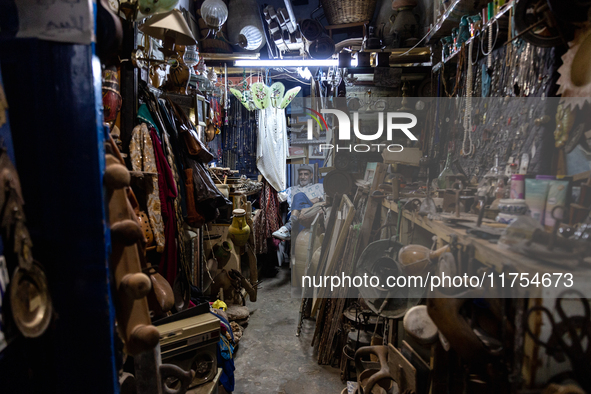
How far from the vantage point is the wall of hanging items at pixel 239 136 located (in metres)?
6.49

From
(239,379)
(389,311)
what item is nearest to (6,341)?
(389,311)

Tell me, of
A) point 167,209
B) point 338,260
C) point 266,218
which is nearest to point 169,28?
point 167,209

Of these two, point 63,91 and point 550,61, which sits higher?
point 550,61

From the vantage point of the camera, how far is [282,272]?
654 centimetres

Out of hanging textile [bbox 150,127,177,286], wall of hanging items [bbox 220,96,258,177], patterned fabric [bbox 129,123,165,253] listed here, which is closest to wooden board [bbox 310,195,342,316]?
hanging textile [bbox 150,127,177,286]

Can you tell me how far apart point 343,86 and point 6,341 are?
496 centimetres

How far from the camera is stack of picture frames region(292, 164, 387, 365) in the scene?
3.35 m

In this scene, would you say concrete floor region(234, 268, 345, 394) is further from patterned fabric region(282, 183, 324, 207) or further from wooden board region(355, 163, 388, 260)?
patterned fabric region(282, 183, 324, 207)

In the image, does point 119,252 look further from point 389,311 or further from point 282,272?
point 282,272

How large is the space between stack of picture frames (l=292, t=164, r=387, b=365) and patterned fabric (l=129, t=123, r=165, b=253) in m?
1.79

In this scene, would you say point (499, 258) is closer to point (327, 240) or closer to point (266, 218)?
point (327, 240)

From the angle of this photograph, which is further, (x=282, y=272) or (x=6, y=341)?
(x=282, y=272)

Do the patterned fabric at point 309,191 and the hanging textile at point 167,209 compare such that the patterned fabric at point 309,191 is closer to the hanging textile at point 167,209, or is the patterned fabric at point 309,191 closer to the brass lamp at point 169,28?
the hanging textile at point 167,209

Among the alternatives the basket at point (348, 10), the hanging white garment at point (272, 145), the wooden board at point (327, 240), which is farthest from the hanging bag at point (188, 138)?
the basket at point (348, 10)
